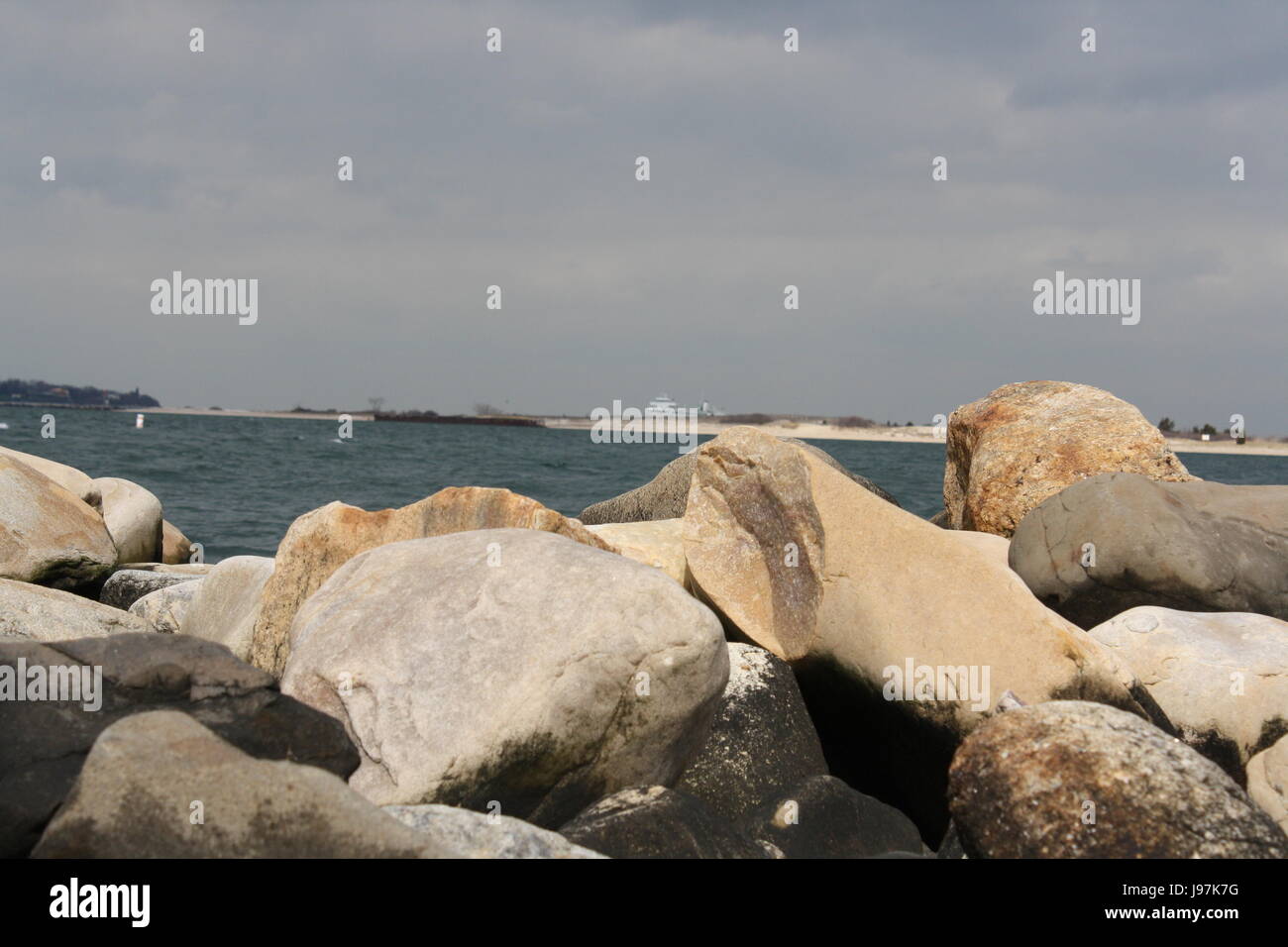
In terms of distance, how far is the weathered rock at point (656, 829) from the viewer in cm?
375

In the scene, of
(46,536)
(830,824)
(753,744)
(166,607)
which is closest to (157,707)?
(753,744)

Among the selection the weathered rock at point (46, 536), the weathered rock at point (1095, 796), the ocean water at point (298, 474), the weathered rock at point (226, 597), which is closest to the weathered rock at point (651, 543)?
the weathered rock at point (226, 597)

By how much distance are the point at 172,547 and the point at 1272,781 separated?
11.3 metres

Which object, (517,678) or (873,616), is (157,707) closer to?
(517,678)

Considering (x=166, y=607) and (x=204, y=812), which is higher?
(x=204, y=812)

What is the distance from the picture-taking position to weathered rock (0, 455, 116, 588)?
8273 mm

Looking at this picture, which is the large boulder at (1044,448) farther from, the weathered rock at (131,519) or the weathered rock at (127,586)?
the weathered rock at (131,519)

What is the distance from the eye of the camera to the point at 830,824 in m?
4.34

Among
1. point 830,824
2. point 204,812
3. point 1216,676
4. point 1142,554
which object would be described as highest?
point 1142,554

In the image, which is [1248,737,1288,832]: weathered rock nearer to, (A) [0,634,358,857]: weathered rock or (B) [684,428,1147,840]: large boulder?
(B) [684,428,1147,840]: large boulder

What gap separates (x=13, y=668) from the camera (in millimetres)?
3908

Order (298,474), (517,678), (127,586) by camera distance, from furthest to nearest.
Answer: (298,474) < (127,586) < (517,678)

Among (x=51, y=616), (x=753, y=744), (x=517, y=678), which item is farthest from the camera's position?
(x=51, y=616)
